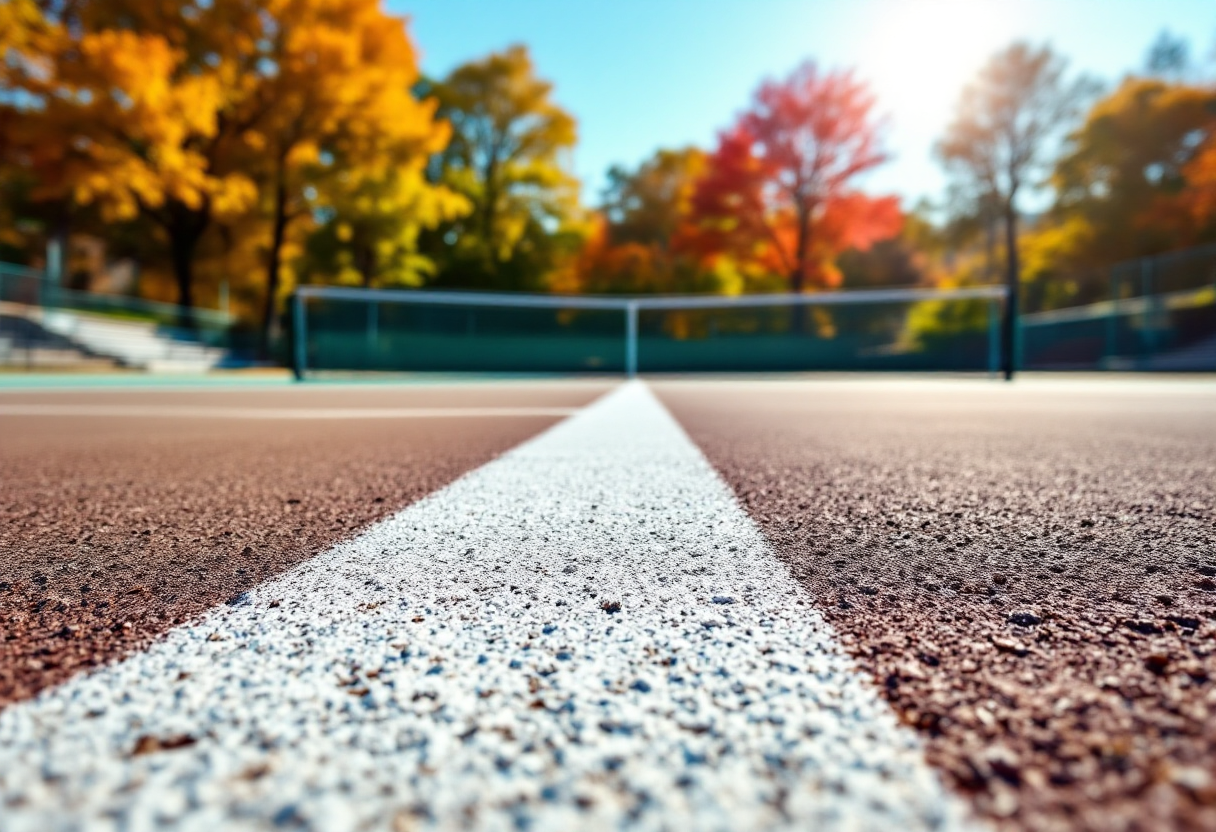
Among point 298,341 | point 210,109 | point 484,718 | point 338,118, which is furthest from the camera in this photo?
point 338,118

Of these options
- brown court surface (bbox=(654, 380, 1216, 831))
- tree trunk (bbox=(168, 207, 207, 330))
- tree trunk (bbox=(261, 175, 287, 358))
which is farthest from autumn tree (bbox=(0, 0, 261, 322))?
brown court surface (bbox=(654, 380, 1216, 831))

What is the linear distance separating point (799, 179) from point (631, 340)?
10964 millimetres

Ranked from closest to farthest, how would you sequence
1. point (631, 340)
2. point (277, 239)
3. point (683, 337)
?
point (631, 340) → point (277, 239) → point (683, 337)

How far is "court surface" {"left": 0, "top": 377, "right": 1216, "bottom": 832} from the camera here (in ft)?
1.68

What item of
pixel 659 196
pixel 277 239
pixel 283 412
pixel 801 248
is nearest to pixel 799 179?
pixel 801 248

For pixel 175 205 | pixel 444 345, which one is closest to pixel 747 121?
pixel 444 345

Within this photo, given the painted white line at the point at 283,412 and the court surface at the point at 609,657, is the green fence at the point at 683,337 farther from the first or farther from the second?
the court surface at the point at 609,657

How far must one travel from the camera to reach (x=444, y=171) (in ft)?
86.5

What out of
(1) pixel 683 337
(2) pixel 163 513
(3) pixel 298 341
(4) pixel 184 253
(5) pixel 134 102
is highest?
(5) pixel 134 102

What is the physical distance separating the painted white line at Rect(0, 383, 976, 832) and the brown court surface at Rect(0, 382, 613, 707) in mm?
128

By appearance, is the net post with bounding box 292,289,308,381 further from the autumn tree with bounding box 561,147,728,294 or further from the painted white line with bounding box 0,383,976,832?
the autumn tree with bounding box 561,147,728,294

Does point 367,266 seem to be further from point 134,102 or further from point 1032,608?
point 1032,608

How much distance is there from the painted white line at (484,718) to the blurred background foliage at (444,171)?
58.7ft

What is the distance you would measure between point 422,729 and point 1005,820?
435 millimetres
